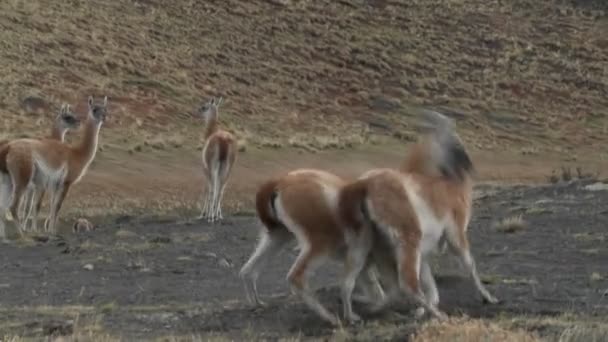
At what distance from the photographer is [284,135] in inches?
1628

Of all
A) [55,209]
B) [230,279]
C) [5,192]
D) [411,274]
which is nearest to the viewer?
[411,274]

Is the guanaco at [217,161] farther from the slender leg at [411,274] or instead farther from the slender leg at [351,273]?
the slender leg at [411,274]

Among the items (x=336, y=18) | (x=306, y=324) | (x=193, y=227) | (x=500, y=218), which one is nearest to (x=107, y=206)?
(x=193, y=227)

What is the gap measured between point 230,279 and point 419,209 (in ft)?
14.3

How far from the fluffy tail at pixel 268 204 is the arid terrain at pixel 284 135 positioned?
73cm

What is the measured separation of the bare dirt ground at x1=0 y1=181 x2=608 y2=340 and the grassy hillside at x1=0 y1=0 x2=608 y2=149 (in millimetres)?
17681

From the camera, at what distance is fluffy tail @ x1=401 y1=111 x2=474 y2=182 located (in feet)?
31.8

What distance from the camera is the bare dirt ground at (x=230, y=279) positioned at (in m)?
9.43

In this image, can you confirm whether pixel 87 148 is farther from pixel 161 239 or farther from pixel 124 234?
pixel 161 239

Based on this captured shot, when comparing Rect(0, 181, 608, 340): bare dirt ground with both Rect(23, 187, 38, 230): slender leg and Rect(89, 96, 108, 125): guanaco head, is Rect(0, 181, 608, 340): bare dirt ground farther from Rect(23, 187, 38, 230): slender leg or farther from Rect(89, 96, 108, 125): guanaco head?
Rect(89, 96, 108, 125): guanaco head

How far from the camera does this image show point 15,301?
11.8 m

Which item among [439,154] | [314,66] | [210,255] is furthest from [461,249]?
[314,66]

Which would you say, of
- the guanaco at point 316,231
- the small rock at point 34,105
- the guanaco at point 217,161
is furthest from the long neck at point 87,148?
the small rock at point 34,105

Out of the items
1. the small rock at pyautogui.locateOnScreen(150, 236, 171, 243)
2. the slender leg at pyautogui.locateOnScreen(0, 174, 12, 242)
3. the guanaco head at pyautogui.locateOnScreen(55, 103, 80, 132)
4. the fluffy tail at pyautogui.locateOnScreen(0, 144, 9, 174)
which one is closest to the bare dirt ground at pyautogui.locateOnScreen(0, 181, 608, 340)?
the small rock at pyautogui.locateOnScreen(150, 236, 171, 243)
